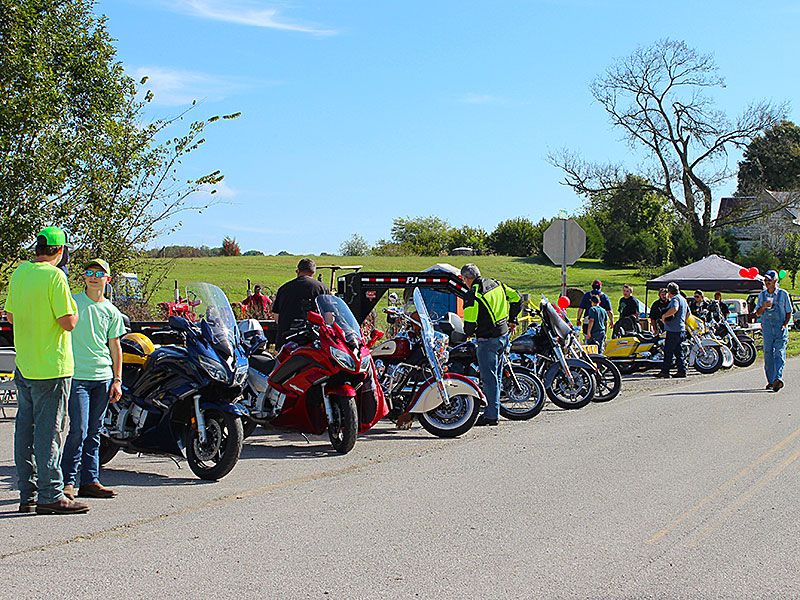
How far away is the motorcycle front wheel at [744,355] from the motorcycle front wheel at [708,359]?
1.50 meters

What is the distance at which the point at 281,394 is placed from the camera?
8516 mm

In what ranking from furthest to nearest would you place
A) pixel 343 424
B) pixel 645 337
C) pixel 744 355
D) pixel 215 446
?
pixel 744 355
pixel 645 337
pixel 343 424
pixel 215 446

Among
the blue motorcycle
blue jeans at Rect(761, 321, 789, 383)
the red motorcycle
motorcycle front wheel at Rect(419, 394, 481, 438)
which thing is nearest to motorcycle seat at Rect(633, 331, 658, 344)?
blue jeans at Rect(761, 321, 789, 383)

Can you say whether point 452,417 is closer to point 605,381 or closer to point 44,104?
point 605,381

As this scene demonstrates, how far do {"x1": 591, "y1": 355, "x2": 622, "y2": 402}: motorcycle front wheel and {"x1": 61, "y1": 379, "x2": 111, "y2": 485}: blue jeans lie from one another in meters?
7.46

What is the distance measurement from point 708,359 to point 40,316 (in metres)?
14.6

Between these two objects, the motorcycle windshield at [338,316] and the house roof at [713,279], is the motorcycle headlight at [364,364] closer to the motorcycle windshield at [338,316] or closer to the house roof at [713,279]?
the motorcycle windshield at [338,316]

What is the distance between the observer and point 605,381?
43.0 ft

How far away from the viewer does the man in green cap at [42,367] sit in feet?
19.4

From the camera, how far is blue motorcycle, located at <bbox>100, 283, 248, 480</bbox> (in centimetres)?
711

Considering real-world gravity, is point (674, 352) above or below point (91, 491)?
above

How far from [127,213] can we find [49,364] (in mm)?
11707

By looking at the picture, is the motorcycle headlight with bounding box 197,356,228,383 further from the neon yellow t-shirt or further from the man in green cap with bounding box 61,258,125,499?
the neon yellow t-shirt

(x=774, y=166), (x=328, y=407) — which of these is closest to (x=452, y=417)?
(x=328, y=407)
